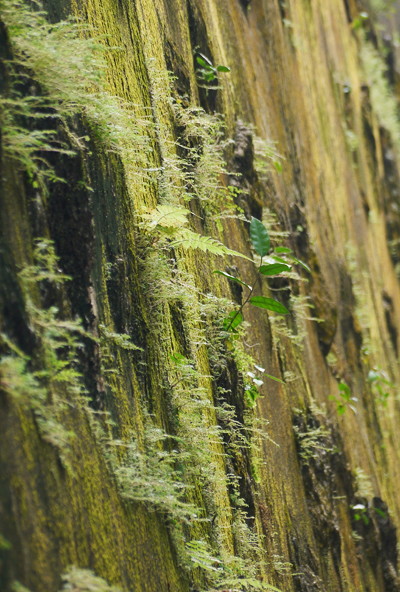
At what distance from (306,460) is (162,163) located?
2474 millimetres

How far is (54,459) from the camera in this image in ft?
4.23

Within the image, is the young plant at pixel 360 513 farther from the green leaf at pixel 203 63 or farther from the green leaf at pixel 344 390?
the green leaf at pixel 203 63

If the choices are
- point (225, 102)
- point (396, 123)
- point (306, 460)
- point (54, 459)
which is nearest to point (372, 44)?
point (396, 123)

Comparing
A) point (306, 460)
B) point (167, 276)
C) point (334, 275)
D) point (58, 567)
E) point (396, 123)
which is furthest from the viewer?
point (396, 123)

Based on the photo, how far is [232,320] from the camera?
8.84 feet

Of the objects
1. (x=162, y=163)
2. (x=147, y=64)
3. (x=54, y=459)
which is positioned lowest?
(x=54, y=459)

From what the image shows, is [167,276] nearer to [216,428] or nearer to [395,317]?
[216,428]

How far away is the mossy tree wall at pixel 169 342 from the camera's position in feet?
4.25

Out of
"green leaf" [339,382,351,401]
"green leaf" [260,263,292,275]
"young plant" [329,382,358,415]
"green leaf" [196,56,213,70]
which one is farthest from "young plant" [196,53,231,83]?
"green leaf" [339,382,351,401]

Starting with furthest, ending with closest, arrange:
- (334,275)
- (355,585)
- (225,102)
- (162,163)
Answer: (334,275), (355,585), (225,102), (162,163)

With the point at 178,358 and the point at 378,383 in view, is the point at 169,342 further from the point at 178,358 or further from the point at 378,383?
the point at 378,383

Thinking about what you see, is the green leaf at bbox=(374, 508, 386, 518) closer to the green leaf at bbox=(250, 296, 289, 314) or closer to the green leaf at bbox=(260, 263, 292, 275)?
the green leaf at bbox=(250, 296, 289, 314)

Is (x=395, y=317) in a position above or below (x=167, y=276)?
below

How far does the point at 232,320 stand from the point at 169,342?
614mm
